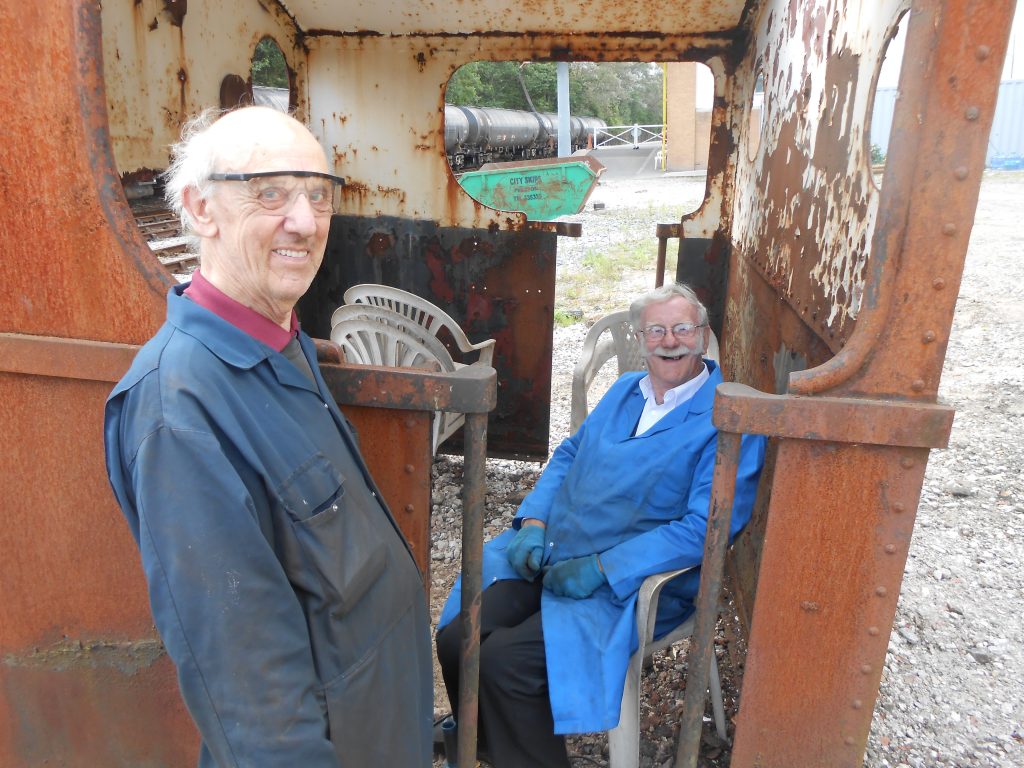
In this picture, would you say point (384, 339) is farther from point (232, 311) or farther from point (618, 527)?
point (232, 311)

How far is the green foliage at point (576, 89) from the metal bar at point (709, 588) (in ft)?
88.5

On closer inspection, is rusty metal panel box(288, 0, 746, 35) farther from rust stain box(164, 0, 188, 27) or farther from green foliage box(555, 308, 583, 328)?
green foliage box(555, 308, 583, 328)

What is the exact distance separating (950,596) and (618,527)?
226 centimetres

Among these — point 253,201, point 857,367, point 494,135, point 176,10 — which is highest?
point 494,135

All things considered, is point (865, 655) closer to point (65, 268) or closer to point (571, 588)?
point (571, 588)

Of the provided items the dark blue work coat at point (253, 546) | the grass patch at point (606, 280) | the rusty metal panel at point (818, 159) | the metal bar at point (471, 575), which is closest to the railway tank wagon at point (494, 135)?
the grass patch at point (606, 280)

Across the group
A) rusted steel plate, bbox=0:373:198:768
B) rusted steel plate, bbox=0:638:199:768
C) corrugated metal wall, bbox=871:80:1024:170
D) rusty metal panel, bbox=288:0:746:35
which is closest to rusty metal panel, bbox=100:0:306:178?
rusty metal panel, bbox=288:0:746:35

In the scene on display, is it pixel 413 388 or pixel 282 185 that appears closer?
pixel 282 185

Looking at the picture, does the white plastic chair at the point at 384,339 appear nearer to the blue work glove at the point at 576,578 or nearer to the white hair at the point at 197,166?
the blue work glove at the point at 576,578

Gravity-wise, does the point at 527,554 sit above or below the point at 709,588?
below

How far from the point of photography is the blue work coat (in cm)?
202

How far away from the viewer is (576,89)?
43.0 m

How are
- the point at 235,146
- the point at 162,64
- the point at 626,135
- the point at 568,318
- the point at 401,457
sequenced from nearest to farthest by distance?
the point at 235,146 < the point at 401,457 < the point at 162,64 < the point at 568,318 < the point at 626,135

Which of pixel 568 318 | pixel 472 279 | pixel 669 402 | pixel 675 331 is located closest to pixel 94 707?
pixel 669 402
